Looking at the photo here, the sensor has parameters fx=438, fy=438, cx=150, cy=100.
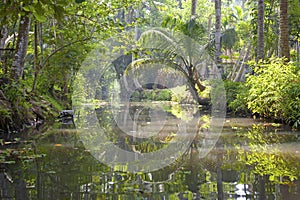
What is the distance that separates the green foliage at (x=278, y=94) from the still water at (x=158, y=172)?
2.25 m

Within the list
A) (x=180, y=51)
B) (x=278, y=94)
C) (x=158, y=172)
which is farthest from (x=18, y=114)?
(x=180, y=51)

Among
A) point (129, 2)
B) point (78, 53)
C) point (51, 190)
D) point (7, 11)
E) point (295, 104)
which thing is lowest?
point (51, 190)

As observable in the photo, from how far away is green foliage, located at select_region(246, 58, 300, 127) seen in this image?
9.73 meters

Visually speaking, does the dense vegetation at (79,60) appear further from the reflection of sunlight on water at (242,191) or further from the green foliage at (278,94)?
the reflection of sunlight on water at (242,191)

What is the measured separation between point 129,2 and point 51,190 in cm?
943

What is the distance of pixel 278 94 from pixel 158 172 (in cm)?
637

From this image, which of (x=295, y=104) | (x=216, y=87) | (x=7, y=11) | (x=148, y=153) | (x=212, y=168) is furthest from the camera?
(x=216, y=87)

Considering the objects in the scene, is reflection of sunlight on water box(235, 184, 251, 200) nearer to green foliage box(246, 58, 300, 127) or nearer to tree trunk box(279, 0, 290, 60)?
green foliage box(246, 58, 300, 127)

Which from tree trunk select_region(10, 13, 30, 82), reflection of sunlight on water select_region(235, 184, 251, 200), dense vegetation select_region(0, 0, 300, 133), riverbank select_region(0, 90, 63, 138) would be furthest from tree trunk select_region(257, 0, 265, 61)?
reflection of sunlight on water select_region(235, 184, 251, 200)

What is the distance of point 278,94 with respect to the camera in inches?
409

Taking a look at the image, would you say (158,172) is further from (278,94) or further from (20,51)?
(20,51)

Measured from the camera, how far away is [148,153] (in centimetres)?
627

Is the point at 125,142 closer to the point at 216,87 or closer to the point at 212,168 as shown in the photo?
the point at 212,168

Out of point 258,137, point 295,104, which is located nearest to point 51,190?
point 258,137
